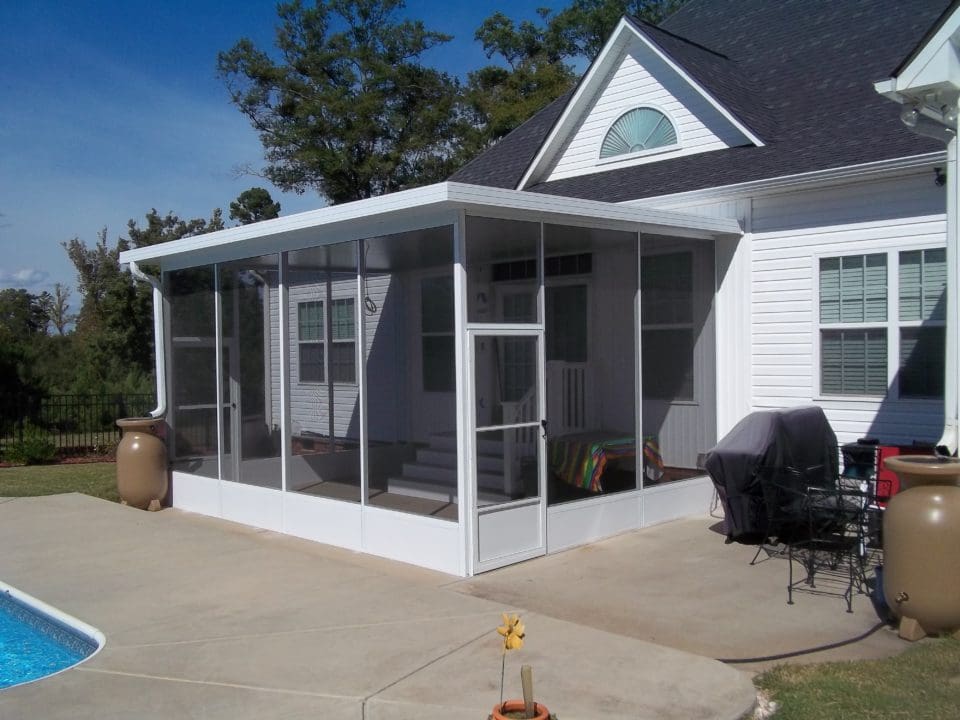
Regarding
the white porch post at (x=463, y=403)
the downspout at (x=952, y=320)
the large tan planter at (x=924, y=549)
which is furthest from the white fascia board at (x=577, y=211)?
the large tan planter at (x=924, y=549)

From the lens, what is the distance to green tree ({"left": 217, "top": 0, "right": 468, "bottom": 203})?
2819 centimetres

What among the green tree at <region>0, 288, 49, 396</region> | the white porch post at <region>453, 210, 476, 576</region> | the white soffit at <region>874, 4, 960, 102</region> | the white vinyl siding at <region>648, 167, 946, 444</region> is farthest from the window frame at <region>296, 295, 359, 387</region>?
the green tree at <region>0, 288, 49, 396</region>

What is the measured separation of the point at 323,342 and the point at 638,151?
16.1 ft

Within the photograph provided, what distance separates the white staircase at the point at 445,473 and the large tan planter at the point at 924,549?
2.88 metres

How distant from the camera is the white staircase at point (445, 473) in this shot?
7.14m

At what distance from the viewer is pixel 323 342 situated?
30.9 ft

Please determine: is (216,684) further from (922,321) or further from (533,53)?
(533,53)

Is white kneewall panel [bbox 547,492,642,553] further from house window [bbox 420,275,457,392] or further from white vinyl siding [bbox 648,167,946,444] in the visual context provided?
white vinyl siding [bbox 648,167,946,444]

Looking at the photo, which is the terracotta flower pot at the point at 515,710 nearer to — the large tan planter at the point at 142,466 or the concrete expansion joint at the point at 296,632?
the concrete expansion joint at the point at 296,632

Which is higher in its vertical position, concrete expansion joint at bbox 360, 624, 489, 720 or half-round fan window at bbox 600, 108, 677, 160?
half-round fan window at bbox 600, 108, 677, 160

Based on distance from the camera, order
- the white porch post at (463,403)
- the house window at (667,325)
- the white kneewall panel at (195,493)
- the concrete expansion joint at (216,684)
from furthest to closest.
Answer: the white kneewall panel at (195,493) < the house window at (667,325) < the white porch post at (463,403) < the concrete expansion joint at (216,684)

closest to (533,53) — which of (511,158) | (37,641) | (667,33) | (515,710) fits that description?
(511,158)

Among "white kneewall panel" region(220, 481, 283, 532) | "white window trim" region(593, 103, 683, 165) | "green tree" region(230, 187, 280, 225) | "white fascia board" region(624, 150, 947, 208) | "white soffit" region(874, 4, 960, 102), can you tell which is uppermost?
"green tree" region(230, 187, 280, 225)

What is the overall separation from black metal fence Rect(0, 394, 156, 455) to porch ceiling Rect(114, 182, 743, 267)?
8.49 m
